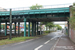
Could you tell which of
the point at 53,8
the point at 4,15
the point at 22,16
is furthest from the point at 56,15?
the point at 4,15

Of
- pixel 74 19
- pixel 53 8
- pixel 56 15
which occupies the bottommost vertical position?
pixel 74 19

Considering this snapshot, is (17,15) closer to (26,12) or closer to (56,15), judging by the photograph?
(26,12)

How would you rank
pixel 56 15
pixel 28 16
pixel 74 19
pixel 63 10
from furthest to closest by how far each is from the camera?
pixel 28 16
pixel 56 15
pixel 63 10
pixel 74 19

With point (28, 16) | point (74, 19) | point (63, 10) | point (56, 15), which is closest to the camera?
point (74, 19)

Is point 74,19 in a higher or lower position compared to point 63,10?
lower

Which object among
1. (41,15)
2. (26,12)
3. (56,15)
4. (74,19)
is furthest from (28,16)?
(74,19)

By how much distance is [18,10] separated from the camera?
28.2 metres

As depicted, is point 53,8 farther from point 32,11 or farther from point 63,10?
point 32,11

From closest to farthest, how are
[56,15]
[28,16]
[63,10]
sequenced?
[63,10] → [56,15] → [28,16]

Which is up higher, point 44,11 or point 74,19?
point 44,11

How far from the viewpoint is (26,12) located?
2680 cm

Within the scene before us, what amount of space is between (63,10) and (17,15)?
1229 centimetres

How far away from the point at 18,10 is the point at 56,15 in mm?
10329

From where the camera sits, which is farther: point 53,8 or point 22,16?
point 22,16
